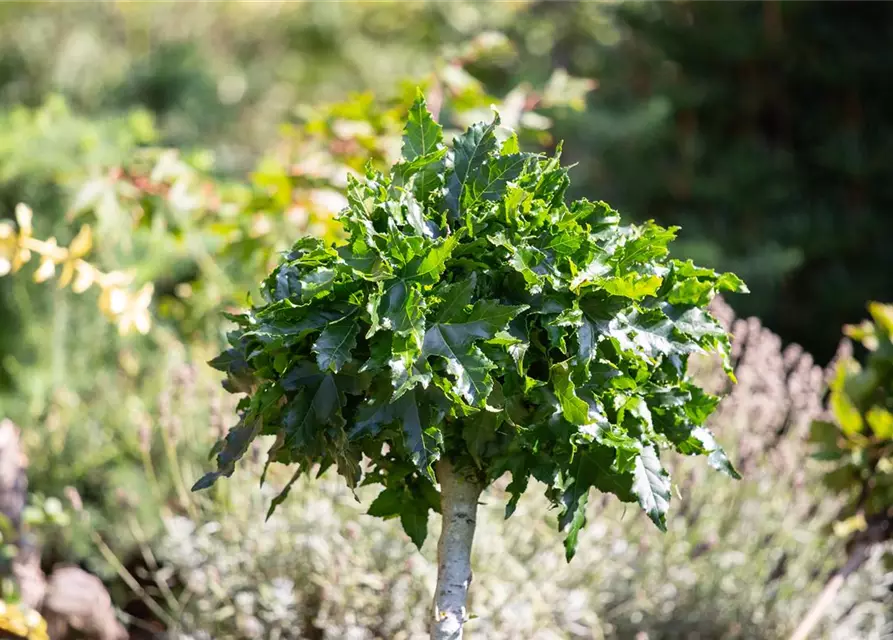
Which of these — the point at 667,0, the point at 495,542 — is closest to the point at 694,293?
the point at 495,542

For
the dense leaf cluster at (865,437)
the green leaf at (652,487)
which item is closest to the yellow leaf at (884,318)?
the dense leaf cluster at (865,437)

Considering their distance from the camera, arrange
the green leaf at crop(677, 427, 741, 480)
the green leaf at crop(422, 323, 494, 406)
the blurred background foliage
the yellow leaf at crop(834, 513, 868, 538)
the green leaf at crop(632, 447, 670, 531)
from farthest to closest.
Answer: the yellow leaf at crop(834, 513, 868, 538), the blurred background foliage, the green leaf at crop(677, 427, 741, 480), the green leaf at crop(632, 447, 670, 531), the green leaf at crop(422, 323, 494, 406)

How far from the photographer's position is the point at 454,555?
140 cm

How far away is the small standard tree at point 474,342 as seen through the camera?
119cm

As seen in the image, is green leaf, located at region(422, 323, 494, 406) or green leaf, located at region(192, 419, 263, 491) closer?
green leaf, located at region(422, 323, 494, 406)

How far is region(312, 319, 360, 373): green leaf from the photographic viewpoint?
1161 millimetres

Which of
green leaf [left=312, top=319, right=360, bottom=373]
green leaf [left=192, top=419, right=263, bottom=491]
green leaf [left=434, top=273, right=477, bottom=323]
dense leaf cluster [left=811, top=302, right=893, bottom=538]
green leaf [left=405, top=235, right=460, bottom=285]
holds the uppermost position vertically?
dense leaf cluster [left=811, top=302, right=893, bottom=538]

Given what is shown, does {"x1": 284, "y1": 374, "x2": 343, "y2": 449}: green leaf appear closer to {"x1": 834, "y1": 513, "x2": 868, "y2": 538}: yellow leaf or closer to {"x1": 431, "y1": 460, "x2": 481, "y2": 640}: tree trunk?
{"x1": 431, "y1": 460, "x2": 481, "y2": 640}: tree trunk

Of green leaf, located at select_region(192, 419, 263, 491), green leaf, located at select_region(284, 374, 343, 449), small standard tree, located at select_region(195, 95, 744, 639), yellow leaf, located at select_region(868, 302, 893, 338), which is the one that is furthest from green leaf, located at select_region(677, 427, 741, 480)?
yellow leaf, located at select_region(868, 302, 893, 338)

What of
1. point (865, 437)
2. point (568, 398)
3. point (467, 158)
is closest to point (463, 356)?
point (568, 398)

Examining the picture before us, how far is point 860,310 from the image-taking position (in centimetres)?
491

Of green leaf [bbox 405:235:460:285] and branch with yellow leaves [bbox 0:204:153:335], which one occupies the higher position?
branch with yellow leaves [bbox 0:204:153:335]

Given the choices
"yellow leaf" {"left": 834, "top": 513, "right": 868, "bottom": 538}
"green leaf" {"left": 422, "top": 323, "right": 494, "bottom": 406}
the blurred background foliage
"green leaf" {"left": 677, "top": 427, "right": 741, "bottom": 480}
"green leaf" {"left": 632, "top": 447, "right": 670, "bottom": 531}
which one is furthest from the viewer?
"yellow leaf" {"left": 834, "top": 513, "right": 868, "bottom": 538}

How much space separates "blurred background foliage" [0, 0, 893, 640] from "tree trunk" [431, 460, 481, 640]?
585mm
